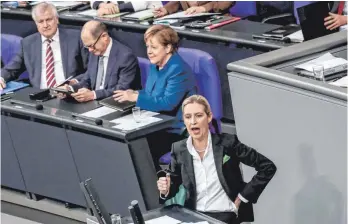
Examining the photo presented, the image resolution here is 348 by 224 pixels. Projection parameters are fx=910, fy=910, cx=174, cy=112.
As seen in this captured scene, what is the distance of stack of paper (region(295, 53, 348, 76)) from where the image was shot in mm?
4398

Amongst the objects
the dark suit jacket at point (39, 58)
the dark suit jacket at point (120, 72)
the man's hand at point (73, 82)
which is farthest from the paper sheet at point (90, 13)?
the dark suit jacket at point (120, 72)

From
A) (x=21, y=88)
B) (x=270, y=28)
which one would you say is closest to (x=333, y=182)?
(x=270, y=28)

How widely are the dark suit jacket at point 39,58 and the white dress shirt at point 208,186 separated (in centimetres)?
204

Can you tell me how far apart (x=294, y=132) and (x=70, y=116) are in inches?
63.9

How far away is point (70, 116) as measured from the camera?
5383mm

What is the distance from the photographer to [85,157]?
5293mm

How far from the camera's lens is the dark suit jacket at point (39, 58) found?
6160mm

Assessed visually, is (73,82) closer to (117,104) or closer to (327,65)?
(117,104)

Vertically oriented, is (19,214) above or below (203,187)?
below

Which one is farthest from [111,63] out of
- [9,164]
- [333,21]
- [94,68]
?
[333,21]

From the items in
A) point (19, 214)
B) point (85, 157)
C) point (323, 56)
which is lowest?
point (19, 214)

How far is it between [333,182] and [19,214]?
8.24 ft

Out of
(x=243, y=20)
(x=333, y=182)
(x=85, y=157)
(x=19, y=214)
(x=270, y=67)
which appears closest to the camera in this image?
(x=333, y=182)

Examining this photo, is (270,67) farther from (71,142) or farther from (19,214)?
(19,214)
